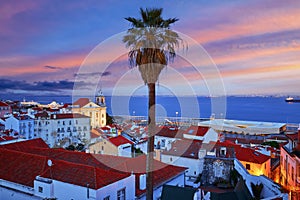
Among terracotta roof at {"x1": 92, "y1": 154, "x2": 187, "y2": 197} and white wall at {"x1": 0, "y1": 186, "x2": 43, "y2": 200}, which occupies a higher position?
terracotta roof at {"x1": 92, "y1": 154, "x2": 187, "y2": 197}

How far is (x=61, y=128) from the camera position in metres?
53.8

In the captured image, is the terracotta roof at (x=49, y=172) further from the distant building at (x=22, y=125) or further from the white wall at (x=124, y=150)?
the distant building at (x=22, y=125)

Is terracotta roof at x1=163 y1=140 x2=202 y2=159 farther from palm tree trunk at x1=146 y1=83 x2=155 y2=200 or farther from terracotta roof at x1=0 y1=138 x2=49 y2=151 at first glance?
palm tree trunk at x1=146 y1=83 x2=155 y2=200

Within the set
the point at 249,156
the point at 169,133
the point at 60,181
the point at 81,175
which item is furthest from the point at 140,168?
the point at 169,133

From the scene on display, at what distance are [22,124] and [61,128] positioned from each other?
7762 millimetres

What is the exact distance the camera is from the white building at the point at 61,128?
52125mm

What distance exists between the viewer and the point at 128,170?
16.2 meters

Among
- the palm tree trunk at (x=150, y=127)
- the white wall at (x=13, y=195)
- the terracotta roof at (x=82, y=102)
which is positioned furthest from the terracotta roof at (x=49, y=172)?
the terracotta roof at (x=82, y=102)

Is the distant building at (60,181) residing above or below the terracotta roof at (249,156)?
above

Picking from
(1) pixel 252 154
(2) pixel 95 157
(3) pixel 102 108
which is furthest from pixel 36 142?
(3) pixel 102 108

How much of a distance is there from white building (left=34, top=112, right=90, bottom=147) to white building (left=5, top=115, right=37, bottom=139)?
133 cm

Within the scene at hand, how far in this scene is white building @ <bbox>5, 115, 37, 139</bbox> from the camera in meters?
47.7

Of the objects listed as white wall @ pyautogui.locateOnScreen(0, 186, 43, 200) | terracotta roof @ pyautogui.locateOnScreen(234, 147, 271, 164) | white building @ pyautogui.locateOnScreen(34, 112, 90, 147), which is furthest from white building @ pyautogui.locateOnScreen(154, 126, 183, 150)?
white wall @ pyautogui.locateOnScreen(0, 186, 43, 200)

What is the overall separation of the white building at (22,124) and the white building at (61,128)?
1.33m
